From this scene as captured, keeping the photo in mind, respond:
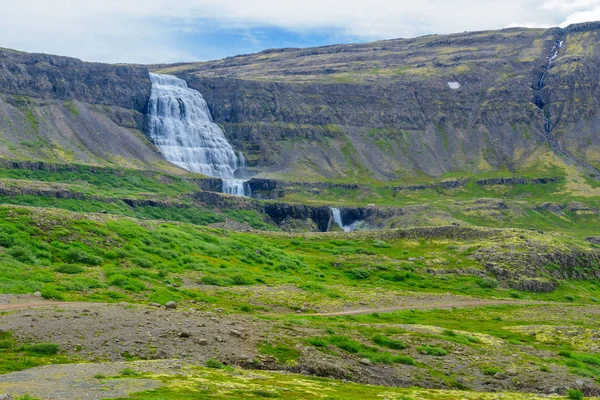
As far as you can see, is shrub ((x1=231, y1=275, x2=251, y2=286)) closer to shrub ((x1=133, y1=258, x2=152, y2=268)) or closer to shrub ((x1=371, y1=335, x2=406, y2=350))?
shrub ((x1=133, y1=258, x2=152, y2=268))

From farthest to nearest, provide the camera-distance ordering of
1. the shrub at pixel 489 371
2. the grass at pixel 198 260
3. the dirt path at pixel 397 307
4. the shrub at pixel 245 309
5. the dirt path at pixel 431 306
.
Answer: the dirt path at pixel 431 306, the shrub at pixel 245 309, the grass at pixel 198 260, the shrub at pixel 489 371, the dirt path at pixel 397 307

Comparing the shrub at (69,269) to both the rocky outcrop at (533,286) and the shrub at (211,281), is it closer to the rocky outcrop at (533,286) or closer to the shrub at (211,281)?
the shrub at (211,281)

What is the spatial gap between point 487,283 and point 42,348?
7001 centimetres

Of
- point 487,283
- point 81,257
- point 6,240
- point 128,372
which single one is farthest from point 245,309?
point 487,283

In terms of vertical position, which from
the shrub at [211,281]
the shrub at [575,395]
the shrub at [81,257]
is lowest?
the shrub at [575,395]

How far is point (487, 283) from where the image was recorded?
287 feet

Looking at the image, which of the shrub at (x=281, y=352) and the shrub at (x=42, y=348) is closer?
the shrub at (x=42, y=348)

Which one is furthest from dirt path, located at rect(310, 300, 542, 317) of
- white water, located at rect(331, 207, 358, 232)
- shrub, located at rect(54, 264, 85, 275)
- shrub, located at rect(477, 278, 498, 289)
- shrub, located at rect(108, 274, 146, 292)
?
white water, located at rect(331, 207, 358, 232)

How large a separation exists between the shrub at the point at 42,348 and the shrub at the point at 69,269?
21767 mm

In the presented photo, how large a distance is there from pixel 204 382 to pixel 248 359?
21.3ft

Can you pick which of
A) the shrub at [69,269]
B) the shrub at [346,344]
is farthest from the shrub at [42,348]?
the shrub at [69,269]

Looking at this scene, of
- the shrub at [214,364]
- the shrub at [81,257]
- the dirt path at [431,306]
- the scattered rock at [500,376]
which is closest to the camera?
the shrub at [214,364]

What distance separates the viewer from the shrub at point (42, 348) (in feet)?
93.8

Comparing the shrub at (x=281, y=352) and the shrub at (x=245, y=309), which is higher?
the shrub at (x=281, y=352)
